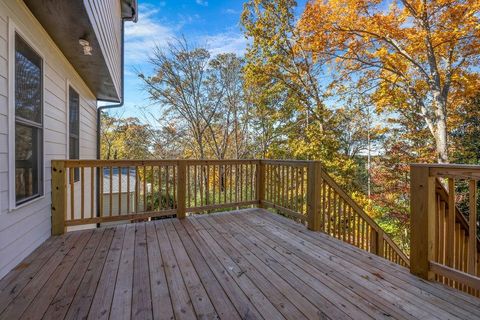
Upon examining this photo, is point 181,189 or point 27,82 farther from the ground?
point 27,82

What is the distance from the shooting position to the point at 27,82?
8.03 feet

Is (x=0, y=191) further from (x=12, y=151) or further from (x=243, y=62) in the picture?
(x=243, y=62)

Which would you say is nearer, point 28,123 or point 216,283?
point 216,283

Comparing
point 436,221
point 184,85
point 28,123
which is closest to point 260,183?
point 436,221

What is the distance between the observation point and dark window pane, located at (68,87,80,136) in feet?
12.9

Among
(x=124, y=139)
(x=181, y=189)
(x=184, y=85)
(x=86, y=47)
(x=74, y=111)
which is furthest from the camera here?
(x=124, y=139)

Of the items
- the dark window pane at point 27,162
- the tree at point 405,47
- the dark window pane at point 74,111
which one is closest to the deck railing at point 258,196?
the dark window pane at point 27,162

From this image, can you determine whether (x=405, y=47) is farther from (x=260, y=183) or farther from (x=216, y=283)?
(x=216, y=283)

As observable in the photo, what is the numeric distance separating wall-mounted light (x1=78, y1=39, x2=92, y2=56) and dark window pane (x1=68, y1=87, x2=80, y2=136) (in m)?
1.01

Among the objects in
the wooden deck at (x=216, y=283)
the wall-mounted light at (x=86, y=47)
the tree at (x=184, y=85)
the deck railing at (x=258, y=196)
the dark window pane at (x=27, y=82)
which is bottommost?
the wooden deck at (x=216, y=283)

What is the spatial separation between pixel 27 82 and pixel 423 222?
13.1 feet

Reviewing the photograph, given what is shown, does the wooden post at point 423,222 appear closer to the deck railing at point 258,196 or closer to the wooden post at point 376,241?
the deck railing at point 258,196

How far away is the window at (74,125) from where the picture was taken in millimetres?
3922

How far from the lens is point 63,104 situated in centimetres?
349
